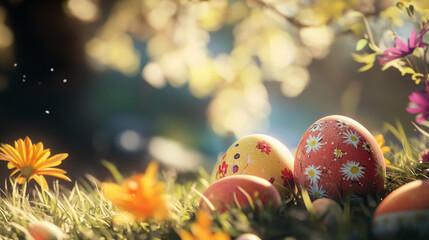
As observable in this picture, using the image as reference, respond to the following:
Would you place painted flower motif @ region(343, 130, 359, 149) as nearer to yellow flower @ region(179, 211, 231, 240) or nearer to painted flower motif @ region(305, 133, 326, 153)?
painted flower motif @ region(305, 133, 326, 153)

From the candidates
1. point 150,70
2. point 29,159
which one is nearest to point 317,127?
point 29,159

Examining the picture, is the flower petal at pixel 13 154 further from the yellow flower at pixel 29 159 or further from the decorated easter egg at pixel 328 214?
the decorated easter egg at pixel 328 214

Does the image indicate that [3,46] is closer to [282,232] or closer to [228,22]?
[228,22]

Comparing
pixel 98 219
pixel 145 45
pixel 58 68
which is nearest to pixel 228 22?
pixel 145 45

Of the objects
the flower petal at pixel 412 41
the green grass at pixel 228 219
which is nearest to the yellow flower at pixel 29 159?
the green grass at pixel 228 219

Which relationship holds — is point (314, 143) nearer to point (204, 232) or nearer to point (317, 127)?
point (317, 127)

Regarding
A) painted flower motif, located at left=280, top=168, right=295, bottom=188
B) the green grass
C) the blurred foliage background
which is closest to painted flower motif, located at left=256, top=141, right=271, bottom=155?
painted flower motif, located at left=280, top=168, right=295, bottom=188

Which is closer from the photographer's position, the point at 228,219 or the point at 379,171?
the point at 228,219
